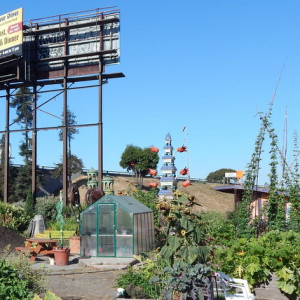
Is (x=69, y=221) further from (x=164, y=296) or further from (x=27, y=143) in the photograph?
(x=27, y=143)

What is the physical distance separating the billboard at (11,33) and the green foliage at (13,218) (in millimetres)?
10730

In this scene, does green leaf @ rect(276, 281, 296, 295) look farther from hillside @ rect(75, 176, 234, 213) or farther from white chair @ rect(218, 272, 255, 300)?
hillside @ rect(75, 176, 234, 213)

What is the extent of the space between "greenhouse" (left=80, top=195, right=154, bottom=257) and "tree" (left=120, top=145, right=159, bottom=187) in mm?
39762

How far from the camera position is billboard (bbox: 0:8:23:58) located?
101 feet

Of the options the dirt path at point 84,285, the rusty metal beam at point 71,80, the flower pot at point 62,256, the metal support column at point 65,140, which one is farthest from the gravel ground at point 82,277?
the rusty metal beam at point 71,80

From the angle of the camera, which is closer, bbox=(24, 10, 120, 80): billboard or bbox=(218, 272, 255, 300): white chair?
bbox=(218, 272, 255, 300): white chair

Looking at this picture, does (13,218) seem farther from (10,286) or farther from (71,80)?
(10,286)

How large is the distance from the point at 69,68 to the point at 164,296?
1018 inches

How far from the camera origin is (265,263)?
29.8 ft

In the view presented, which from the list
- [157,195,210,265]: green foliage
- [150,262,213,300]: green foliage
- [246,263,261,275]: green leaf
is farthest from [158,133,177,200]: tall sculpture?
[150,262,213,300]: green foliage

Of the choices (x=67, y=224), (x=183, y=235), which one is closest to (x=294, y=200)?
(x=183, y=235)

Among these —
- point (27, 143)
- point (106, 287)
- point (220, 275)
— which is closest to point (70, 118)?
point (27, 143)

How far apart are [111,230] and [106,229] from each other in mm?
185

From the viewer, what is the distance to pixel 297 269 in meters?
8.93
